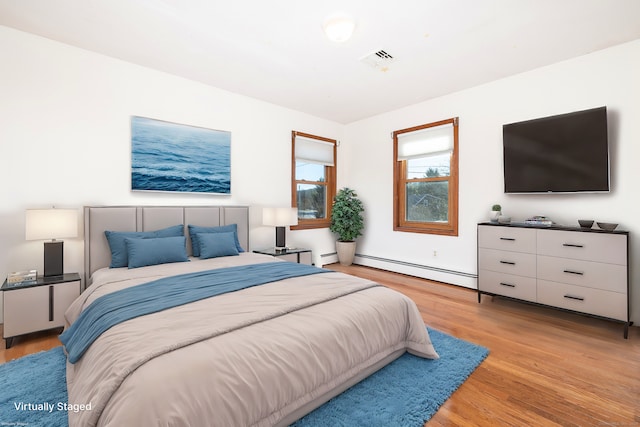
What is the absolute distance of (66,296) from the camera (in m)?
2.59

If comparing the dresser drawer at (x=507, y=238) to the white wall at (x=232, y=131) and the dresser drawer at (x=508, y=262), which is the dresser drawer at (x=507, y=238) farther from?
the white wall at (x=232, y=131)

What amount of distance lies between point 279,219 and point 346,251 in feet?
5.67

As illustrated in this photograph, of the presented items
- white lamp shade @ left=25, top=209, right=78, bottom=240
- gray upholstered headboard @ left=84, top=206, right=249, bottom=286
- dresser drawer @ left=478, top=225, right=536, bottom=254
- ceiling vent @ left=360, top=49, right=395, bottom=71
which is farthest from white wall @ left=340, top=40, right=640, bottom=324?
white lamp shade @ left=25, top=209, right=78, bottom=240

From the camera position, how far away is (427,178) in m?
4.59

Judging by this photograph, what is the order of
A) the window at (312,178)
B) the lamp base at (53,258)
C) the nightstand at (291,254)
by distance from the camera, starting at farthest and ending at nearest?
the window at (312,178) < the nightstand at (291,254) < the lamp base at (53,258)

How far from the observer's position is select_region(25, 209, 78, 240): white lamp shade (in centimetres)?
251

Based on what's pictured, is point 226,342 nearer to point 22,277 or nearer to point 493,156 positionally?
point 22,277

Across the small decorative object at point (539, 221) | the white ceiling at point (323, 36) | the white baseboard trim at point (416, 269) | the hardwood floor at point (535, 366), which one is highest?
the white ceiling at point (323, 36)

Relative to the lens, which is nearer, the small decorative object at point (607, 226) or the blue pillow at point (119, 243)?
the small decorative object at point (607, 226)

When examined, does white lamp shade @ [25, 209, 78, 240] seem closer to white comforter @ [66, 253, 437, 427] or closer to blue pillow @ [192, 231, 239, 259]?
white comforter @ [66, 253, 437, 427]

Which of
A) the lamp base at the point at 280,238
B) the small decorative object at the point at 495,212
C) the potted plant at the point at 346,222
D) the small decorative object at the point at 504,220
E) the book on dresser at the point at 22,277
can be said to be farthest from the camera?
the potted plant at the point at 346,222

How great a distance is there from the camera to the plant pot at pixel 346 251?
534cm

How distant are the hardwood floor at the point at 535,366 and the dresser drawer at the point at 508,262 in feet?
1.43

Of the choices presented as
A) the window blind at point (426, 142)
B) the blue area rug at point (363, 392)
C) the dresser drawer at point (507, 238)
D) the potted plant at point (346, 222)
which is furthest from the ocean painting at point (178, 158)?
the dresser drawer at point (507, 238)
